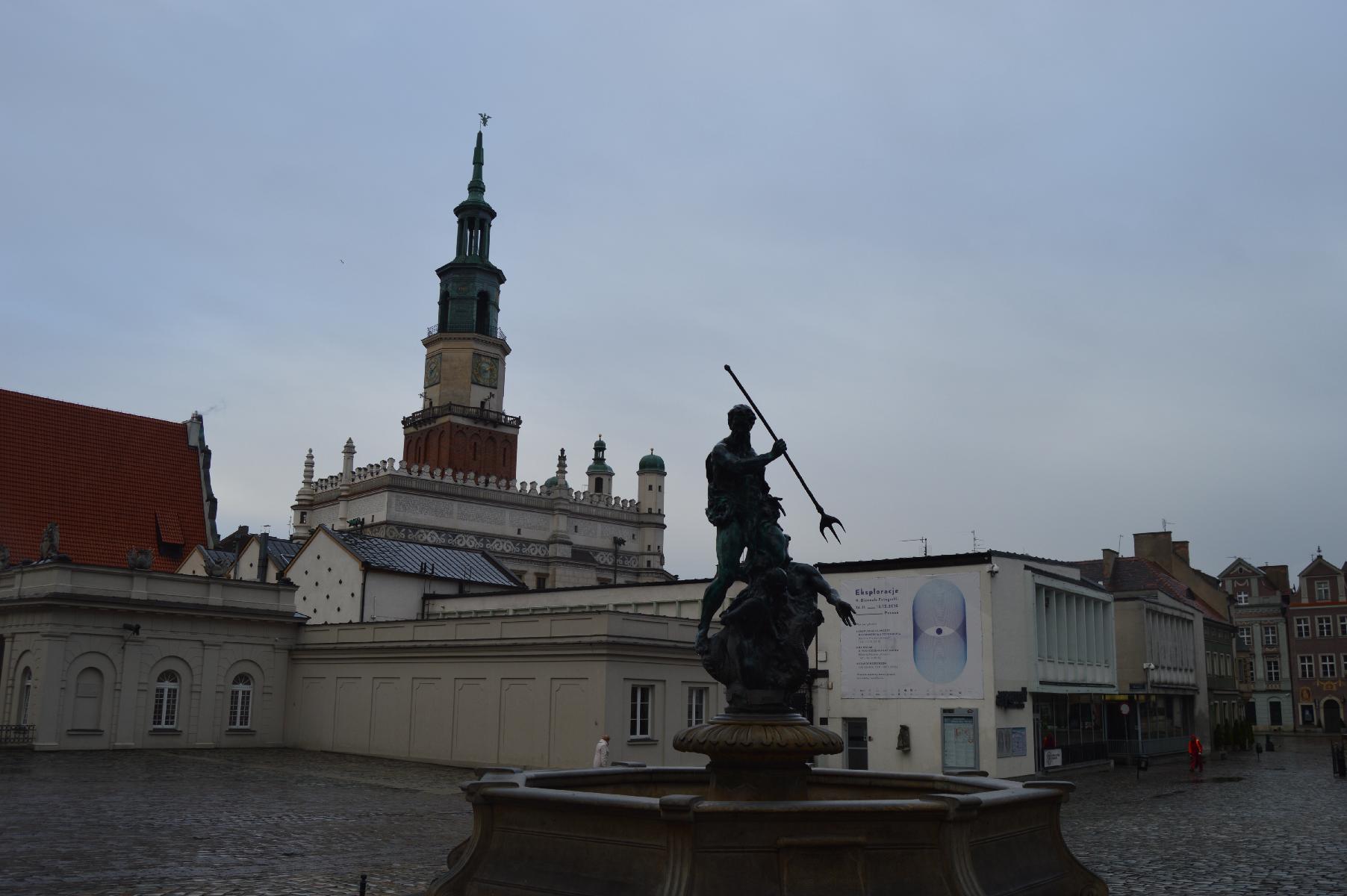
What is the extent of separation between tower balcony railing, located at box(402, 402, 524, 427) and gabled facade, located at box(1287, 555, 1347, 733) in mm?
60819

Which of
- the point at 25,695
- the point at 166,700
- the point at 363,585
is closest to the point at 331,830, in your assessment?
the point at 166,700

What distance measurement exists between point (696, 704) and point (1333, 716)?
6643 centimetres

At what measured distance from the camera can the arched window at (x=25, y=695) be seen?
113 ft

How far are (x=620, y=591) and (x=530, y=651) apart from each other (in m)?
14.3

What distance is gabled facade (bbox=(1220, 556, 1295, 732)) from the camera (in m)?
82.9

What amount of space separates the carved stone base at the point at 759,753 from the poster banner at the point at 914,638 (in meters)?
24.0

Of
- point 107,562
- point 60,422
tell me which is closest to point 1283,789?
point 107,562

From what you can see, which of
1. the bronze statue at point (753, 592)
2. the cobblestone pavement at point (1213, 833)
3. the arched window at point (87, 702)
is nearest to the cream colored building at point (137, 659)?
the arched window at point (87, 702)

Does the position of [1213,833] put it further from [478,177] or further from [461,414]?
[478,177]

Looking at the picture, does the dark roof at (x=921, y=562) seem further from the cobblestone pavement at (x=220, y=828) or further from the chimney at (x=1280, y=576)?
the chimney at (x=1280, y=576)

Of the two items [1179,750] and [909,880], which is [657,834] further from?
[1179,750]

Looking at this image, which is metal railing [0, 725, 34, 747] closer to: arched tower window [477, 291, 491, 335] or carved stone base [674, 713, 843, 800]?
carved stone base [674, 713, 843, 800]

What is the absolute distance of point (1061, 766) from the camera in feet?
118

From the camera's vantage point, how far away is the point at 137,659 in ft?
118
